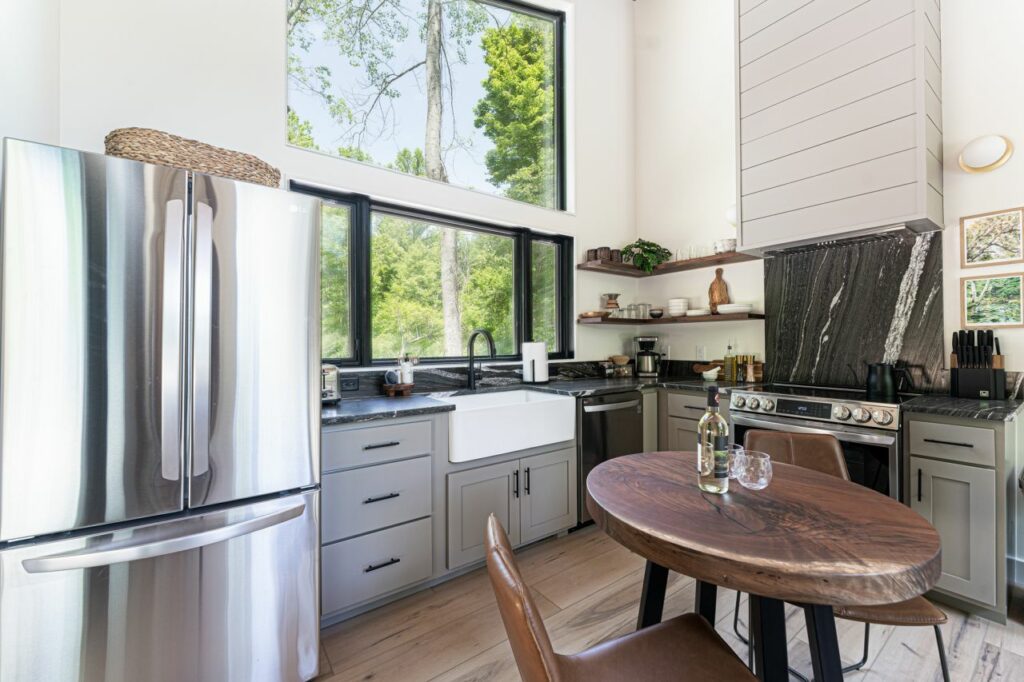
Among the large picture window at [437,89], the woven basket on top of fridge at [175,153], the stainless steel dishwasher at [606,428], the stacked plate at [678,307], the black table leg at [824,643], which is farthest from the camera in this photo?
the stacked plate at [678,307]

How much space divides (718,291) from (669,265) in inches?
17.5

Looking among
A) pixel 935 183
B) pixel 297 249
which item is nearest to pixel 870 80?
pixel 935 183

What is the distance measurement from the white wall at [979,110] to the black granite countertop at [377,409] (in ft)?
9.57

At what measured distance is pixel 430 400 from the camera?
7.52ft

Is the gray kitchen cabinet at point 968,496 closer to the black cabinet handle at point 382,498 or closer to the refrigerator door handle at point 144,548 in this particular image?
the black cabinet handle at point 382,498

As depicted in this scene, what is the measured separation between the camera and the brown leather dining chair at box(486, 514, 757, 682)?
2.22ft

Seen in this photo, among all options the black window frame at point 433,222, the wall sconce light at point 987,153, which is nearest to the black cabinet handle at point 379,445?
the black window frame at point 433,222

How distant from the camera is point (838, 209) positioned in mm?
2434

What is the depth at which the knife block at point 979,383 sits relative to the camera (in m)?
2.13

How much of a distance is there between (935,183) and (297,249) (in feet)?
10.6

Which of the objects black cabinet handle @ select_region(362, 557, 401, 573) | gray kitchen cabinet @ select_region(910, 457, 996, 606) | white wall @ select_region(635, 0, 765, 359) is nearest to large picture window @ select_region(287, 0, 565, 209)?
white wall @ select_region(635, 0, 765, 359)

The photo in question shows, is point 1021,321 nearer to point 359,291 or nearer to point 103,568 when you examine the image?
point 359,291

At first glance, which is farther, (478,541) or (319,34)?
(319,34)

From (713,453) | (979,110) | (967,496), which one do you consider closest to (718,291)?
(979,110)
